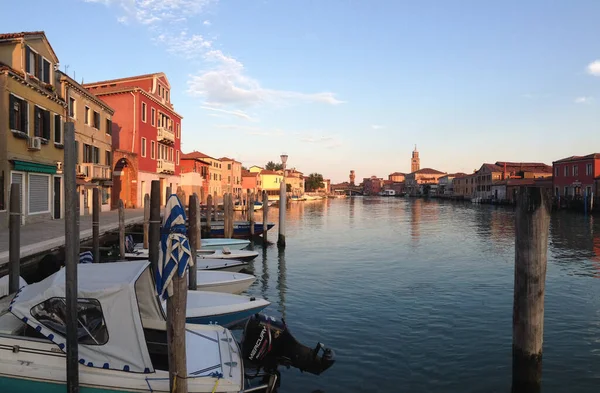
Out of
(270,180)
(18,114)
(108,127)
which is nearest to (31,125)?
(18,114)

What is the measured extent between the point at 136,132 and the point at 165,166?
19.0ft

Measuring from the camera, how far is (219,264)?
15.1 m

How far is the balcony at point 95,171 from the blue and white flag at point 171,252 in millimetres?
24879

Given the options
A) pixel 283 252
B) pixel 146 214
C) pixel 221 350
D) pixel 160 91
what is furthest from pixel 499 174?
pixel 221 350

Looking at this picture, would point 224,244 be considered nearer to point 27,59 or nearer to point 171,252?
point 27,59

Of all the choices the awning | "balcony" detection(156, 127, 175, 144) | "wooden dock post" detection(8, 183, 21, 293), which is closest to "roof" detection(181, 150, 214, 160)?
"balcony" detection(156, 127, 175, 144)

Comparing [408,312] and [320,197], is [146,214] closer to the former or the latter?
[408,312]

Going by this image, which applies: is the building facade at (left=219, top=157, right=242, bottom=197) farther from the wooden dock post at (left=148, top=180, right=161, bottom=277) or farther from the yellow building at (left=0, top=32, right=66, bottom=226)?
the wooden dock post at (left=148, top=180, right=161, bottom=277)

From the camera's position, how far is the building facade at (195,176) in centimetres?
4909

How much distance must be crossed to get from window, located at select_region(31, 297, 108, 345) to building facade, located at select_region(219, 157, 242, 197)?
64.5m

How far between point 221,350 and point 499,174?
100m

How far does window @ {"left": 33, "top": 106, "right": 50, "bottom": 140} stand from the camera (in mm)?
20578

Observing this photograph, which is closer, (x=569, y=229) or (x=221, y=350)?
(x=221, y=350)

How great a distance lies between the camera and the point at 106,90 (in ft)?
118
